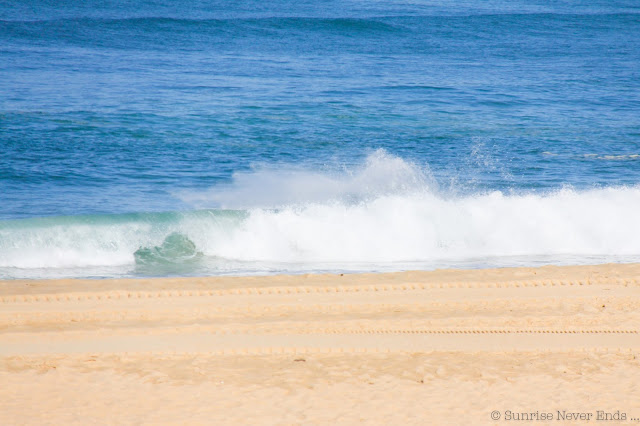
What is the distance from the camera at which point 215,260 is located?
420 inches

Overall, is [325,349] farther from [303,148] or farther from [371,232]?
[303,148]

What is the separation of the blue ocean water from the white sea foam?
36mm

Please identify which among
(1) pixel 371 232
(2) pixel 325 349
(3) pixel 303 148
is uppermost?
(3) pixel 303 148

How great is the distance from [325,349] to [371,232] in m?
5.01

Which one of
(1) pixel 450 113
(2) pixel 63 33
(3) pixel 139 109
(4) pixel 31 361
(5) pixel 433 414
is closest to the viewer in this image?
(5) pixel 433 414

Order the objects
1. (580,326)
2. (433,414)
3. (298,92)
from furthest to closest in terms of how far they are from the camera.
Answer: (298,92), (580,326), (433,414)

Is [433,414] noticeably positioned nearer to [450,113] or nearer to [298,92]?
[450,113]

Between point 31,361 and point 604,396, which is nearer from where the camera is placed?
point 604,396

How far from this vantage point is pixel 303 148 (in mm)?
17203

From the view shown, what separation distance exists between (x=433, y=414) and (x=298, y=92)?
18225mm

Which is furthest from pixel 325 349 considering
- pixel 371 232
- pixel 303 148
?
pixel 303 148

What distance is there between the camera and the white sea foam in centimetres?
1070

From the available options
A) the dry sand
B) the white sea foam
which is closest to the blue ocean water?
the white sea foam

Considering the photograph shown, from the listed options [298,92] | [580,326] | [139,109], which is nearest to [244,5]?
[298,92]
